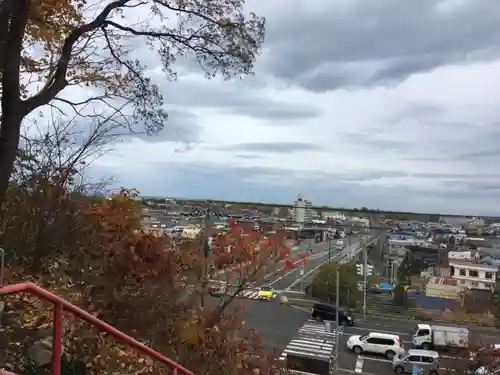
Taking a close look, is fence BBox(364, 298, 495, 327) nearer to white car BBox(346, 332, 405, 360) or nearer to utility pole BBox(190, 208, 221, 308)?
white car BBox(346, 332, 405, 360)

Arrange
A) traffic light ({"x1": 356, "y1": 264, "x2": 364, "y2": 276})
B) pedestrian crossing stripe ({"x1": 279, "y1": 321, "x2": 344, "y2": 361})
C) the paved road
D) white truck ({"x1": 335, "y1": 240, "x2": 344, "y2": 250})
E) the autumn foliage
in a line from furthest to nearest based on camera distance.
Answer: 1. traffic light ({"x1": 356, "y1": 264, "x2": 364, "y2": 276})
2. pedestrian crossing stripe ({"x1": 279, "y1": 321, "x2": 344, "y2": 361})
3. white truck ({"x1": 335, "y1": 240, "x2": 344, "y2": 250})
4. the paved road
5. the autumn foliage

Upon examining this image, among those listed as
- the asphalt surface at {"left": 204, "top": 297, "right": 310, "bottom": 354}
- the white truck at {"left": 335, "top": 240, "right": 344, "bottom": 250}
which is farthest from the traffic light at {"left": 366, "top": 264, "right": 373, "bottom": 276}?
the white truck at {"left": 335, "top": 240, "right": 344, "bottom": 250}

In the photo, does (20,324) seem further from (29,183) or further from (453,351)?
(453,351)

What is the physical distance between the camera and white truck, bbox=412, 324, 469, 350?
22.6 metres

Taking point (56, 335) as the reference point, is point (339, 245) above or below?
below

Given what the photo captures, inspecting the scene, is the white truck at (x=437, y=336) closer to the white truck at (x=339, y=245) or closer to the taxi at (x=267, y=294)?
the taxi at (x=267, y=294)

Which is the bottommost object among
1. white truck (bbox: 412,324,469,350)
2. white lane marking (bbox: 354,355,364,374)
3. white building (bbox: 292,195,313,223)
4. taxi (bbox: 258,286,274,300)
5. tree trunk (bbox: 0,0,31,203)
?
white lane marking (bbox: 354,355,364,374)

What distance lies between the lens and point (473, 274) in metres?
25.1

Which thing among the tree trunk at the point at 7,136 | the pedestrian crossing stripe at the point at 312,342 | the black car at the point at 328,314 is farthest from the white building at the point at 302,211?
the black car at the point at 328,314

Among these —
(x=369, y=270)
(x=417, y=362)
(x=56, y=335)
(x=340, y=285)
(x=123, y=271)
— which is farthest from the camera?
(x=340, y=285)

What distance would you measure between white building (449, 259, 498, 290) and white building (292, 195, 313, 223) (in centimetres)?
1267

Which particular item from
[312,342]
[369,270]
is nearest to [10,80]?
[312,342]

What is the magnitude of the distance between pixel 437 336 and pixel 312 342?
5770 mm

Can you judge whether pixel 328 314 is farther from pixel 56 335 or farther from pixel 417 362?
pixel 56 335
